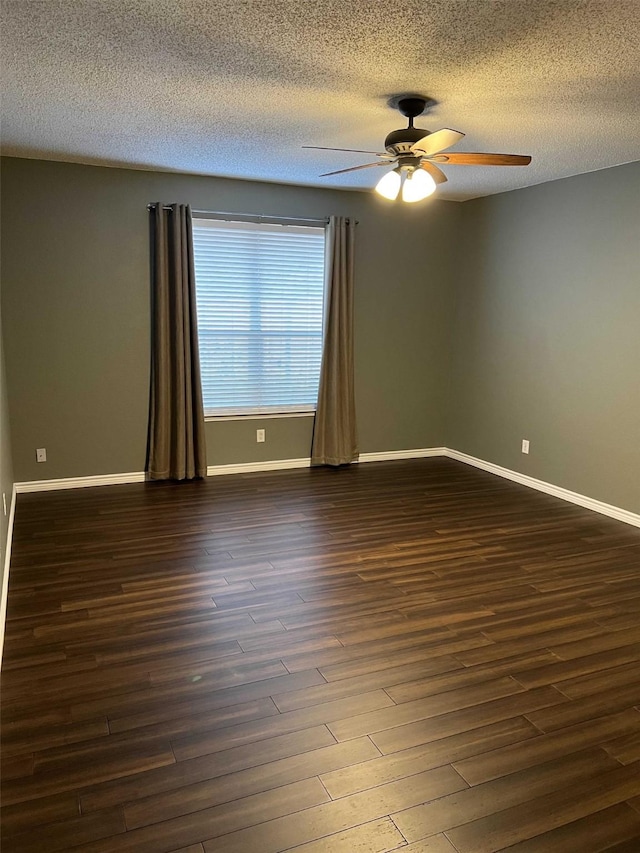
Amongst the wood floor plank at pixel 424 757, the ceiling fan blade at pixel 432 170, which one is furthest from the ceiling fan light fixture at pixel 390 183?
the wood floor plank at pixel 424 757

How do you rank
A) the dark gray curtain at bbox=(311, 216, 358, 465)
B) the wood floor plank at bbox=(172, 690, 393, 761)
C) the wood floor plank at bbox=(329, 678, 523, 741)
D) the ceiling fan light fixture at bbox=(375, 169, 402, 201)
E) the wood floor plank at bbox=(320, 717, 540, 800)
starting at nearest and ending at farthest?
the wood floor plank at bbox=(320, 717, 540, 800), the wood floor plank at bbox=(172, 690, 393, 761), the wood floor plank at bbox=(329, 678, 523, 741), the ceiling fan light fixture at bbox=(375, 169, 402, 201), the dark gray curtain at bbox=(311, 216, 358, 465)

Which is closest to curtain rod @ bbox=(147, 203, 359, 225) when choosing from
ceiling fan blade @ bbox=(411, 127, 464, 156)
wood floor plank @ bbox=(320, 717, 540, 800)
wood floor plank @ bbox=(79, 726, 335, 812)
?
ceiling fan blade @ bbox=(411, 127, 464, 156)

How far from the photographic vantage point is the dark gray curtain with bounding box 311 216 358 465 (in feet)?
18.5

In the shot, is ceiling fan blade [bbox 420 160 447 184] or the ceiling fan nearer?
the ceiling fan

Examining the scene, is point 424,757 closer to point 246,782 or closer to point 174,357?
point 246,782

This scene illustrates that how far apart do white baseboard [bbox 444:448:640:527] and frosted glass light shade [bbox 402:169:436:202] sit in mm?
2748

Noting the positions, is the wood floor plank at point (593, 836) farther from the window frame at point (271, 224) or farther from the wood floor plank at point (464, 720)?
the window frame at point (271, 224)

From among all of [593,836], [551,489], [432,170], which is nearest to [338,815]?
[593,836]

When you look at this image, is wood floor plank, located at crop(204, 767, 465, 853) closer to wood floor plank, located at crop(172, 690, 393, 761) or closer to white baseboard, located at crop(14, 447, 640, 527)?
wood floor plank, located at crop(172, 690, 393, 761)

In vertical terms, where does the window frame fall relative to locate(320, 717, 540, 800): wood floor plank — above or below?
above

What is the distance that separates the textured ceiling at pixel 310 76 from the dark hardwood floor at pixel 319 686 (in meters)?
2.50

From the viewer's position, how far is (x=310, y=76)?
2.85 meters

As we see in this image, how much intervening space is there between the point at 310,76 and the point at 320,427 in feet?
11.2

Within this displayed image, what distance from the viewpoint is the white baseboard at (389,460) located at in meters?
4.76
